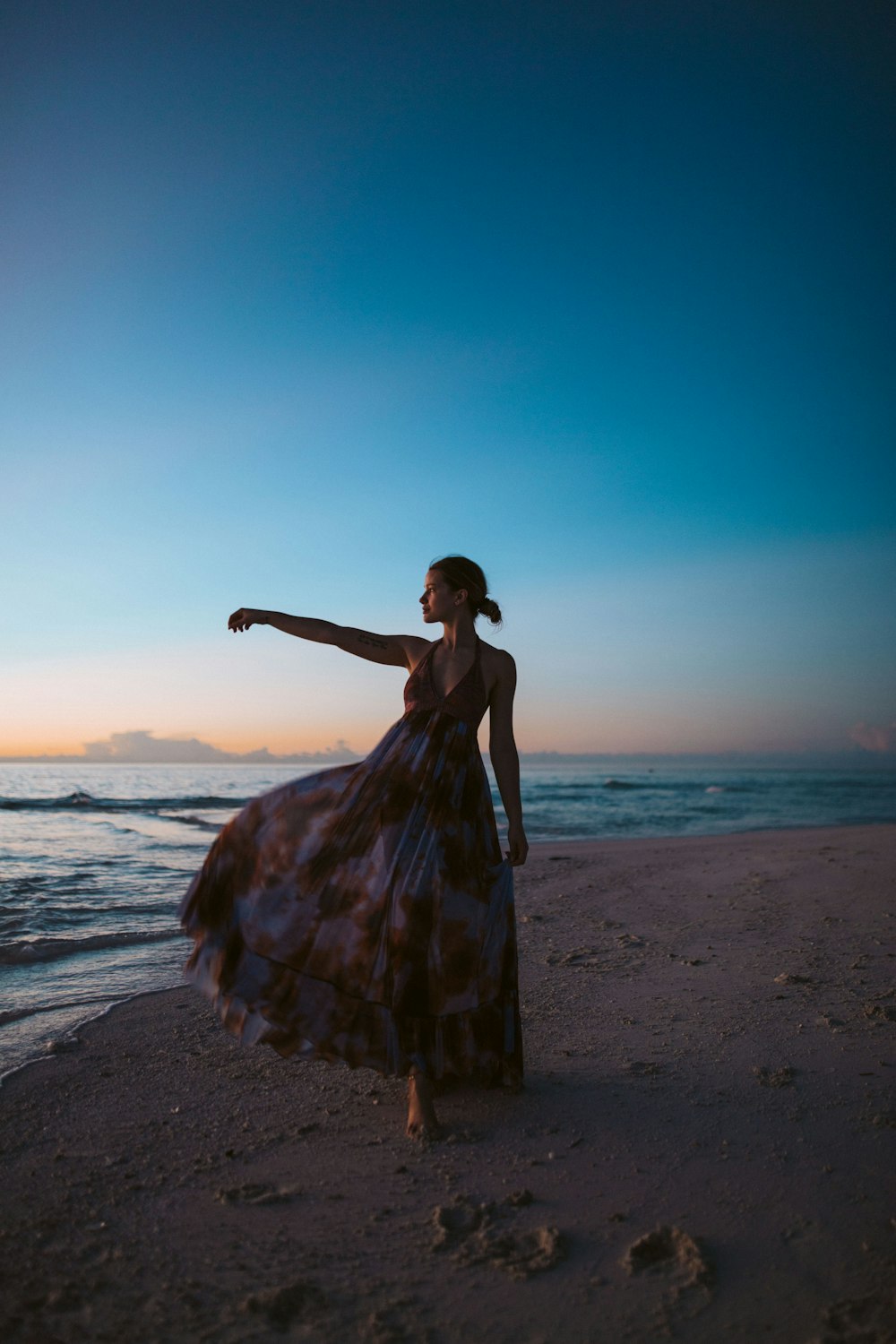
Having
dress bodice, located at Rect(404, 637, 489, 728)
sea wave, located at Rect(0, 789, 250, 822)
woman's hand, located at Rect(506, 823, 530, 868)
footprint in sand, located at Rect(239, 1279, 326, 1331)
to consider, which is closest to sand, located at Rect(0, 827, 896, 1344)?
footprint in sand, located at Rect(239, 1279, 326, 1331)

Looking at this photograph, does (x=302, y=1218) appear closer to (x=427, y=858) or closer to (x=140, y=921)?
(x=427, y=858)

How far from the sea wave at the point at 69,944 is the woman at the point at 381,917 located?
3413mm

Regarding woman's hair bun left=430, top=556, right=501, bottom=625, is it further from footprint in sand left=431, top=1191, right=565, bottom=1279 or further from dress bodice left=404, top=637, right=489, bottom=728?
footprint in sand left=431, top=1191, right=565, bottom=1279

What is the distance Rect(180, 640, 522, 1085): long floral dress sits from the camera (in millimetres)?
3006

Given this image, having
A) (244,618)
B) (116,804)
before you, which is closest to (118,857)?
(244,618)

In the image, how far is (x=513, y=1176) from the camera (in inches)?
103

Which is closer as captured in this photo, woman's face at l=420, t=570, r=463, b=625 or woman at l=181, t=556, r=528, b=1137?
woman at l=181, t=556, r=528, b=1137

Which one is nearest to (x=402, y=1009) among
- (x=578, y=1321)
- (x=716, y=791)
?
(x=578, y=1321)

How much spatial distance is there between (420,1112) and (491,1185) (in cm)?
45

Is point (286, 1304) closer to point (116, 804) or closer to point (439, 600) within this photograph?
point (439, 600)

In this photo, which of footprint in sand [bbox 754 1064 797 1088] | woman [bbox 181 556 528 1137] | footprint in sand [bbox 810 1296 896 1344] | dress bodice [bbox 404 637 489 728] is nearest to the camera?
footprint in sand [bbox 810 1296 896 1344]

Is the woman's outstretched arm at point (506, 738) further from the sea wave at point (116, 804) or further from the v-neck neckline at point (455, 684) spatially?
the sea wave at point (116, 804)

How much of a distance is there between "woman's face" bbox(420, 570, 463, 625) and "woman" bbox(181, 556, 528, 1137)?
0.37m

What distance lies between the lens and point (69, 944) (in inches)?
241
